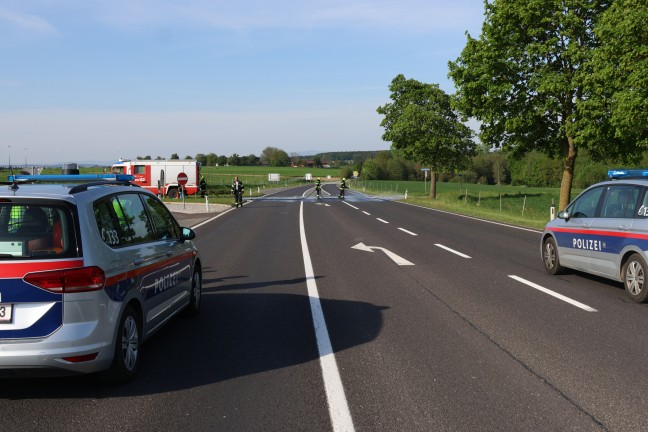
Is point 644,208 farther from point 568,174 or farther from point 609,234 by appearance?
point 568,174

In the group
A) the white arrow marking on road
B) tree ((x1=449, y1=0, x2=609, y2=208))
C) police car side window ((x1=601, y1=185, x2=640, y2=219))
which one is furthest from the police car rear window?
tree ((x1=449, y1=0, x2=609, y2=208))

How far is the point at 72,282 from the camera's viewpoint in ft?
Answer: 13.6

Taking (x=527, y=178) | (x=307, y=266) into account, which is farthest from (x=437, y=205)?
(x=527, y=178)

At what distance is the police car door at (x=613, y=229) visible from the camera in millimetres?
8078

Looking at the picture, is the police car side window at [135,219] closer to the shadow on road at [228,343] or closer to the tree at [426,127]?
the shadow on road at [228,343]

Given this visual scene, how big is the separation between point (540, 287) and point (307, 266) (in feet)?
14.1

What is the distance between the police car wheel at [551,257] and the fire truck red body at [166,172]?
3872 cm

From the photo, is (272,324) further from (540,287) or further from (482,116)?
(482,116)

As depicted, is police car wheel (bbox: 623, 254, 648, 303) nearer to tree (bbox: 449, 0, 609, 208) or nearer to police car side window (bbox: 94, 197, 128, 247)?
police car side window (bbox: 94, 197, 128, 247)

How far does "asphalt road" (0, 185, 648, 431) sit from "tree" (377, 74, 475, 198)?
38.6 m

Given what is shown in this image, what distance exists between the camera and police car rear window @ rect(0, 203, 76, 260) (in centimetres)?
424

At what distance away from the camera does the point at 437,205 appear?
37562 mm

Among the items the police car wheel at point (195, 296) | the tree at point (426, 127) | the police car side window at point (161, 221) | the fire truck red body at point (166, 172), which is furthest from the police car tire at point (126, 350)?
the tree at point (426, 127)

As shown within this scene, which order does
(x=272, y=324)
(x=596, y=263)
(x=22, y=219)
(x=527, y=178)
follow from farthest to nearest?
1. (x=527, y=178)
2. (x=596, y=263)
3. (x=272, y=324)
4. (x=22, y=219)
